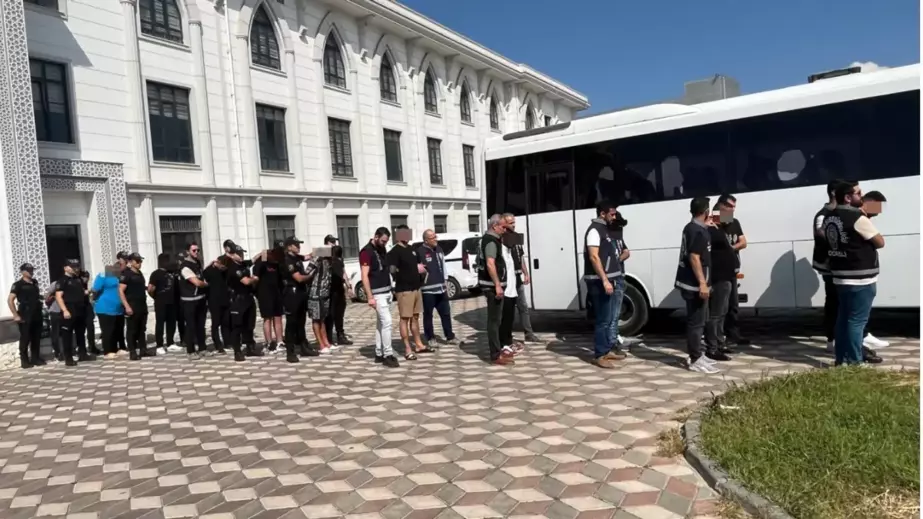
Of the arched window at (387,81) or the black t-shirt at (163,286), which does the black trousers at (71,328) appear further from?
the arched window at (387,81)

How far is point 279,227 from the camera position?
64.6 ft

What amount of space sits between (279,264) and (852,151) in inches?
295

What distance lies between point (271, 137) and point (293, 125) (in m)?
0.87

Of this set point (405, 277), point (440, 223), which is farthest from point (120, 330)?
point (440, 223)

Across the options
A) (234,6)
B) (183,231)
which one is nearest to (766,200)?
(183,231)

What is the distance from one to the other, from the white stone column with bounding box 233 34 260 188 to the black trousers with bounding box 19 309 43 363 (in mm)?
9254

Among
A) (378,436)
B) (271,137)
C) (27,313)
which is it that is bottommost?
(378,436)

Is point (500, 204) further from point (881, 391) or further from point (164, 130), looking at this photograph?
point (164, 130)

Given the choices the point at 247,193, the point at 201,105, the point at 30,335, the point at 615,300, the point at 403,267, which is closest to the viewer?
the point at 615,300

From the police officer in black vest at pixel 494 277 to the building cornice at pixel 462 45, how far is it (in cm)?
1691

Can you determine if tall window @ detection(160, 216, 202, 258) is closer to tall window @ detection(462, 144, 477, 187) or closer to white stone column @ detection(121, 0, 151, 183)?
white stone column @ detection(121, 0, 151, 183)

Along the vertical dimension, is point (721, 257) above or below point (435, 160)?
below

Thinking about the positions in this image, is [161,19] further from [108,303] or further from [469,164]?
[469,164]

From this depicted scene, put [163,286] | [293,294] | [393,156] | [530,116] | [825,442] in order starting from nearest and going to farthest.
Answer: [825,442] → [293,294] → [163,286] → [393,156] → [530,116]
